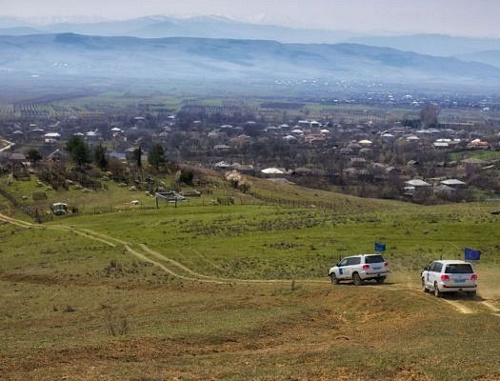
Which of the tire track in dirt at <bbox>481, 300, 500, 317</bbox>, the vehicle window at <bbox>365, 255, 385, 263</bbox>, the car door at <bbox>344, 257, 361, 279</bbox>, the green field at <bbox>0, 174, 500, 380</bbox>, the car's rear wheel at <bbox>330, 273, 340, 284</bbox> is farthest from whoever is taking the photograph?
the car's rear wheel at <bbox>330, 273, 340, 284</bbox>

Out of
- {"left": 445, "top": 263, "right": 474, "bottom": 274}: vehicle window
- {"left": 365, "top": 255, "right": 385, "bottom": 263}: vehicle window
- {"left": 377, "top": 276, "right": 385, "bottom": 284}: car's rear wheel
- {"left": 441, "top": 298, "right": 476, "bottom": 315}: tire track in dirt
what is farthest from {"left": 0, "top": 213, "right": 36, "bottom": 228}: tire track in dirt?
{"left": 441, "top": 298, "right": 476, "bottom": 315}: tire track in dirt

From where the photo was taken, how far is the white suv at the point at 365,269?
30891 mm

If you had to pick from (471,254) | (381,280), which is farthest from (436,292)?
(471,254)

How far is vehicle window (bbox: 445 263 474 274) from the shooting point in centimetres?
2683

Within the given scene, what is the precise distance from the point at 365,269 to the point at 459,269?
491cm

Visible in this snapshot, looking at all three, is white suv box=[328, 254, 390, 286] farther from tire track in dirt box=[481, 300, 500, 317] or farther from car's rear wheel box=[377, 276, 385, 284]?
tire track in dirt box=[481, 300, 500, 317]

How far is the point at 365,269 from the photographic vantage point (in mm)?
30875

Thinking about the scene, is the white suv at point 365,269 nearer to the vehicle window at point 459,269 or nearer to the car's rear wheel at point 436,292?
the car's rear wheel at point 436,292

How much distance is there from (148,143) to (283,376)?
6657 inches

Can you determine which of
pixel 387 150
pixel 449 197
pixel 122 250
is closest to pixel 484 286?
pixel 122 250

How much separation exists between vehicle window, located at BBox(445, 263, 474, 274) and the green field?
102cm

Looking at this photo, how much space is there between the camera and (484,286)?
29.0 meters

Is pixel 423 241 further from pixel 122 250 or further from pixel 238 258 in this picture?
pixel 122 250

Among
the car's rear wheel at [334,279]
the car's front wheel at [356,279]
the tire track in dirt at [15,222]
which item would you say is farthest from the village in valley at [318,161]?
the car's front wheel at [356,279]
